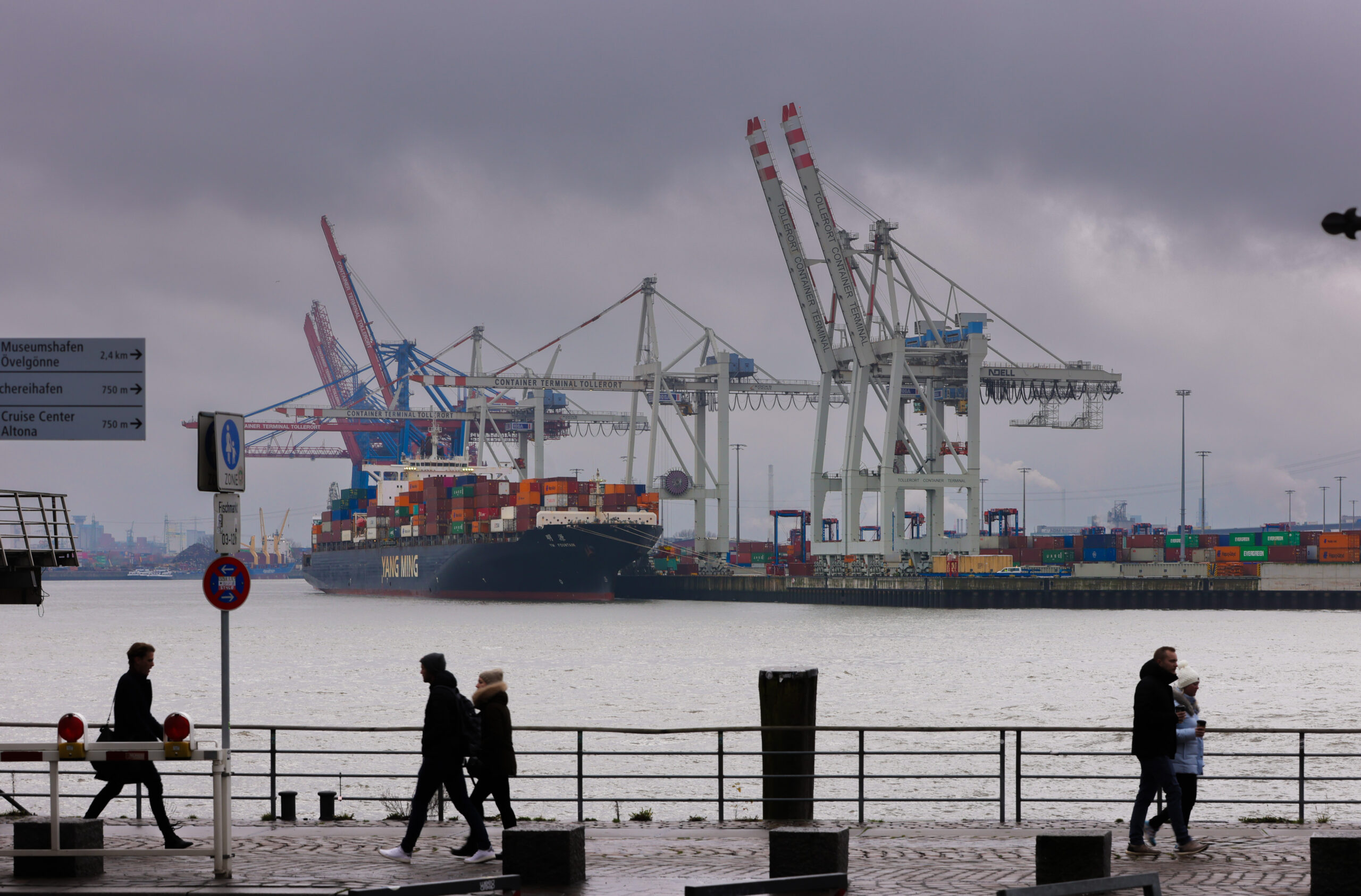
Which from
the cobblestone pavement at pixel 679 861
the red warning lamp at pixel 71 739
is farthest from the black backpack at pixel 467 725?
the red warning lamp at pixel 71 739

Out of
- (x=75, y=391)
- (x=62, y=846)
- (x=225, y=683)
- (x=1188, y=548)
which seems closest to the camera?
(x=225, y=683)

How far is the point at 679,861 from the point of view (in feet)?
32.0

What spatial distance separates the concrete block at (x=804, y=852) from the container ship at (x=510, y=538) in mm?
88557

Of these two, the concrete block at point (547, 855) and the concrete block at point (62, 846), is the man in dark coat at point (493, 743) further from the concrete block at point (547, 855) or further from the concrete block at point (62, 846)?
the concrete block at point (62, 846)

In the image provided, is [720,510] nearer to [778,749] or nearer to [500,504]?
[500,504]

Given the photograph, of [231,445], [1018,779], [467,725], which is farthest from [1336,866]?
[231,445]

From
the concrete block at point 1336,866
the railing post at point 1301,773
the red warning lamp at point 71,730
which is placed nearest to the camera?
the concrete block at point 1336,866

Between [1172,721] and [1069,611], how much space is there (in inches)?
3216

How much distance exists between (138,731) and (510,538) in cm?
8834

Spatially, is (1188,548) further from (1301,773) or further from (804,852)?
(804,852)

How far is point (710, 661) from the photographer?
49312mm

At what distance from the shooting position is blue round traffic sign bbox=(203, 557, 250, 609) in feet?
30.5

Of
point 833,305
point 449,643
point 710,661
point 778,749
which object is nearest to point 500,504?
point 833,305

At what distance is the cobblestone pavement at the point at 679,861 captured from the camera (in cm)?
866
